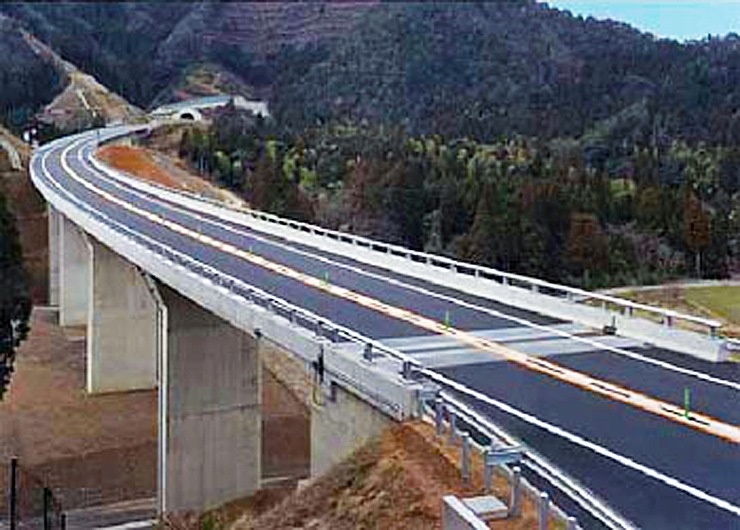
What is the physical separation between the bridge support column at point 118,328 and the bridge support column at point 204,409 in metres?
14.4

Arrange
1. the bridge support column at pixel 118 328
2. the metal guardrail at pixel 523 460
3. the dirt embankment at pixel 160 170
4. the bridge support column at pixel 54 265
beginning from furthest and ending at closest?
the dirt embankment at pixel 160 170 < the bridge support column at pixel 54 265 < the bridge support column at pixel 118 328 < the metal guardrail at pixel 523 460

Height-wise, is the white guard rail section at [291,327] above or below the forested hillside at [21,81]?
below

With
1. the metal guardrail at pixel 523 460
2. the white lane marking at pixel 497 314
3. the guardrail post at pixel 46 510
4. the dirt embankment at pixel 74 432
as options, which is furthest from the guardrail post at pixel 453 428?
the dirt embankment at pixel 74 432

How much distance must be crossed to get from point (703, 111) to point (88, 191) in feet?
379

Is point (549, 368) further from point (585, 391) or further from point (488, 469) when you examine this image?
point (488, 469)

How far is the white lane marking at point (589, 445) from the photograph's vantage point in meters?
10.7

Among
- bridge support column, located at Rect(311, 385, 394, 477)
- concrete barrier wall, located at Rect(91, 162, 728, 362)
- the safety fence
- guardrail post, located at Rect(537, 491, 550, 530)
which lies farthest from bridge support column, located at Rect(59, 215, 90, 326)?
guardrail post, located at Rect(537, 491, 550, 530)

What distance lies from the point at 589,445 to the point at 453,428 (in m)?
1.69

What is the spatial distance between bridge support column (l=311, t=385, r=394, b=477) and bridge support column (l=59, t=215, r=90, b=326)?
4417 centimetres

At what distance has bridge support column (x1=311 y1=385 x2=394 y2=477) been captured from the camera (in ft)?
46.9

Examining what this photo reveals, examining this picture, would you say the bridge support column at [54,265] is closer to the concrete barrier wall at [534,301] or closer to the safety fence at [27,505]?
the concrete barrier wall at [534,301]

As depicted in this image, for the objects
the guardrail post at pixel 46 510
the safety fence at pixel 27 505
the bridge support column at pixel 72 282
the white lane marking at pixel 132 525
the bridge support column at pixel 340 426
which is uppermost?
the bridge support column at pixel 340 426

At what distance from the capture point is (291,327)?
1727 cm

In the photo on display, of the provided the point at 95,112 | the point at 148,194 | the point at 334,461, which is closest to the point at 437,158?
the point at 148,194
